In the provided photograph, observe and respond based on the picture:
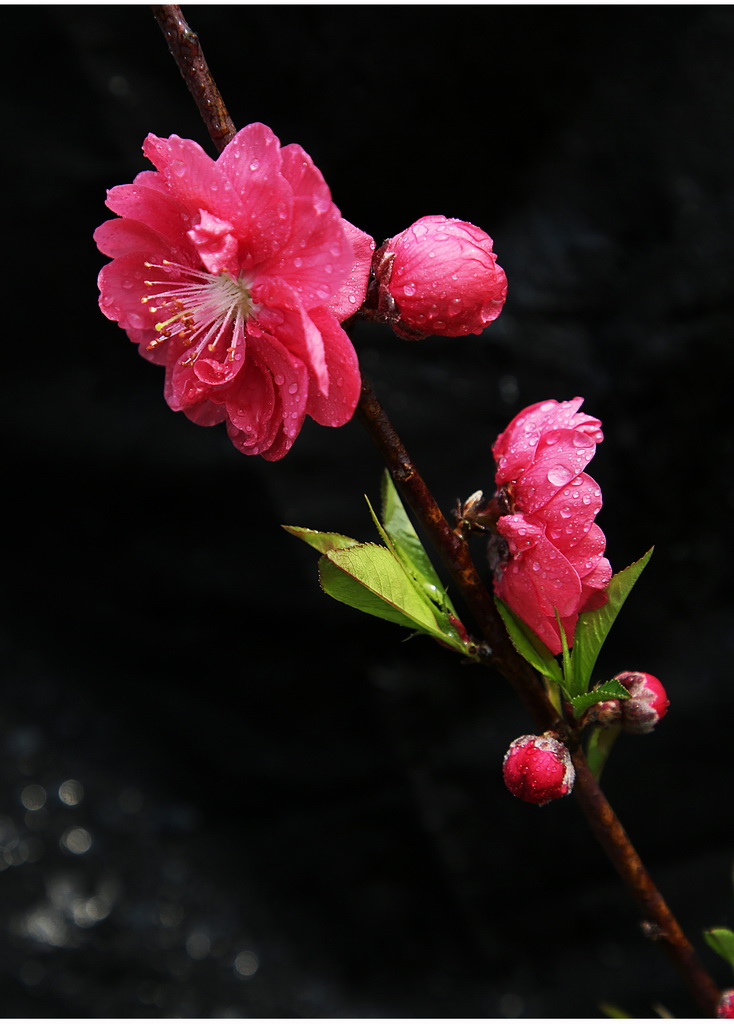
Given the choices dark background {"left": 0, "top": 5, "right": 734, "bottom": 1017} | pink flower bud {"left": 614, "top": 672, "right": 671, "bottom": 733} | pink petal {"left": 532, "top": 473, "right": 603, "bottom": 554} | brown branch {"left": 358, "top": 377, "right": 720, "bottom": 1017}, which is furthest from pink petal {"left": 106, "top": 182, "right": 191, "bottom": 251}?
dark background {"left": 0, "top": 5, "right": 734, "bottom": 1017}

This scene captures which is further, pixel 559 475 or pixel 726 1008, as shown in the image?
pixel 726 1008

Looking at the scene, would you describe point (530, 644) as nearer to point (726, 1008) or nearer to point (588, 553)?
point (588, 553)

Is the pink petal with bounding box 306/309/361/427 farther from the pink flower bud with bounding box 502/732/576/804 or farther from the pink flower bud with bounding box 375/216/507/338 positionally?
the pink flower bud with bounding box 502/732/576/804

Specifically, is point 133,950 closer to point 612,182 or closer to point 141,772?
point 141,772

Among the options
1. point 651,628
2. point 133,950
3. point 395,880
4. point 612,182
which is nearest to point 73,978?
point 133,950

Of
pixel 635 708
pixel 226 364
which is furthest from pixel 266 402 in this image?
pixel 635 708

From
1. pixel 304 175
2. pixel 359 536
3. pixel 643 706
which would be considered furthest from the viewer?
pixel 359 536

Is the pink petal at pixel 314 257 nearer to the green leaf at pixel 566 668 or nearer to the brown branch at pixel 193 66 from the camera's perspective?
the brown branch at pixel 193 66
